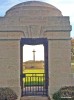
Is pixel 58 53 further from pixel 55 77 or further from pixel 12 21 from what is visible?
pixel 12 21

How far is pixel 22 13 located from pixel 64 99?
4.95 metres

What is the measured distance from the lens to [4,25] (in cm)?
1574

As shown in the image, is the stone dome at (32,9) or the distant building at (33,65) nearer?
the stone dome at (32,9)

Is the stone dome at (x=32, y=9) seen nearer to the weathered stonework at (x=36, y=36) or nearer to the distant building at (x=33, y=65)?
the weathered stonework at (x=36, y=36)

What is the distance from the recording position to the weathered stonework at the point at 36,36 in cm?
1559

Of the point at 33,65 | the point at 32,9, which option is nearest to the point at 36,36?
the point at 32,9

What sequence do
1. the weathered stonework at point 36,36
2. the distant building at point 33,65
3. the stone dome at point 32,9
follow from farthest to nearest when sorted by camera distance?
the distant building at point 33,65, the stone dome at point 32,9, the weathered stonework at point 36,36

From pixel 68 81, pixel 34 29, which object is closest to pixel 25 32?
pixel 34 29

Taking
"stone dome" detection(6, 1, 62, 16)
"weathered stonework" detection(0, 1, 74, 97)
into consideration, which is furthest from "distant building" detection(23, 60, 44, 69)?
"weathered stonework" detection(0, 1, 74, 97)

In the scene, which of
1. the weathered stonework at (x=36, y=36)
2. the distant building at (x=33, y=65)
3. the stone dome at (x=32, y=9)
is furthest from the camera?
the distant building at (x=33, y=65)

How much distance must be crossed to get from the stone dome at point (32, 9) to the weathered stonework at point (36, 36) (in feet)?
1.08

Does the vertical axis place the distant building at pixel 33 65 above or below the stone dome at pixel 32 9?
below

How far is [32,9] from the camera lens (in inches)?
634

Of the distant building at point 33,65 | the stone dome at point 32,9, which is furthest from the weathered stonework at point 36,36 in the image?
the distant building at point 33,65
